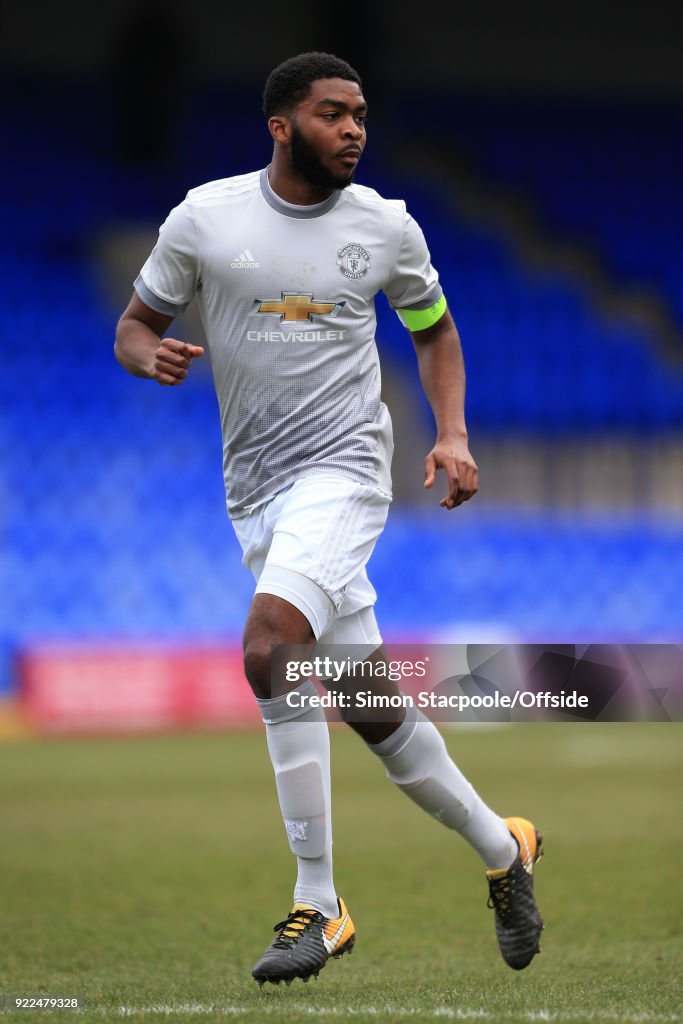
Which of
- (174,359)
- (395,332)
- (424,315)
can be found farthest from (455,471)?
(395,332)

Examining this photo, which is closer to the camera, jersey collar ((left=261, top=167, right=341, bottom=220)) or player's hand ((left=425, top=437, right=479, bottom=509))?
player's hand ((left=425, top=437, right=479, bottom=509))

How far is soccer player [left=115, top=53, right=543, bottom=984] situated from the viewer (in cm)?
404

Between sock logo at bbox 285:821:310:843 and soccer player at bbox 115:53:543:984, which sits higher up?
soccer player at bbox 115:53:543:984

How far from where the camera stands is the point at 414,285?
440 cm

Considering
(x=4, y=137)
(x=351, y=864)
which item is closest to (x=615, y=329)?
(x=4, y=137)

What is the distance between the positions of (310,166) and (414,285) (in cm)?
47

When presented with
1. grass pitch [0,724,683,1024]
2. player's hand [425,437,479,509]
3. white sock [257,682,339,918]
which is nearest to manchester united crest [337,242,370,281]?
player's hand [425,437,479,509]

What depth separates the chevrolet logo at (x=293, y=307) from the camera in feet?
13.7

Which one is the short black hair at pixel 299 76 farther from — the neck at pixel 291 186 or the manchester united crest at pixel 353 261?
the manchester united crest at pixel 353 261

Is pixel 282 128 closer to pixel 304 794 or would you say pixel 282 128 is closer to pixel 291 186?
pixel 291 186

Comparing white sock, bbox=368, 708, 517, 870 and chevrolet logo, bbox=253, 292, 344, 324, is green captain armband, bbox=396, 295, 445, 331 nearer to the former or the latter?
chevrolet logo, bbox=253, 292, 344, 324

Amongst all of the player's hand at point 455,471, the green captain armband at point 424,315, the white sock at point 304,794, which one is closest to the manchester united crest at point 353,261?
the green captain armband at point 424,315

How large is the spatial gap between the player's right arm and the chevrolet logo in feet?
0.88

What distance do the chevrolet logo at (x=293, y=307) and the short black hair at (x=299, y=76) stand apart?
1.63ft
